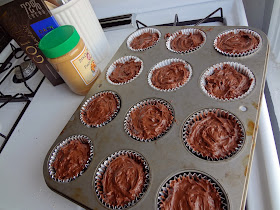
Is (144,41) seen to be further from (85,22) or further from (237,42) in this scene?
(237,42)

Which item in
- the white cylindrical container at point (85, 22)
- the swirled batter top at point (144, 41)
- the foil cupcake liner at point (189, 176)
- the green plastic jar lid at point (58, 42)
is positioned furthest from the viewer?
the swirled batter top at point (144, 41)

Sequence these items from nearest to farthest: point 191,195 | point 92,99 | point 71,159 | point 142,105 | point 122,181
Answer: point 191,195, point 122,181, point 71,159, point 142,105, point 92,99

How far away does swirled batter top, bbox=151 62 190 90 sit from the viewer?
3.66ft

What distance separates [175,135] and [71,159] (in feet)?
1.56

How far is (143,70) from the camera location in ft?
4.03

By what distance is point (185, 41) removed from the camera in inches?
50.5

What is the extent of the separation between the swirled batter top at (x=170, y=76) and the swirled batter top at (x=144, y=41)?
9.1 inches

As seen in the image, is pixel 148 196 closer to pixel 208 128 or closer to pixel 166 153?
pixel 166 153

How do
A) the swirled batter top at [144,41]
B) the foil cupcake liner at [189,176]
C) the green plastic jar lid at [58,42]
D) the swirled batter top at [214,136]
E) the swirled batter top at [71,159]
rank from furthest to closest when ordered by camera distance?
the swirled batter top at [144,41] < the green plastic jar lid at [58,42] < the swirled batter top at [71,159] < the swirled batter top at [214,136] < the foil cupcake liner at [189,176]

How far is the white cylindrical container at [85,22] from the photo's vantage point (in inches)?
48.7

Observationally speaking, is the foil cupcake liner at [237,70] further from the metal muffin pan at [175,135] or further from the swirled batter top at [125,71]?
the swirled batter top at [125,71]

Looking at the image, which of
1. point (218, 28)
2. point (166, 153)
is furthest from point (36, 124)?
point (218, 28)

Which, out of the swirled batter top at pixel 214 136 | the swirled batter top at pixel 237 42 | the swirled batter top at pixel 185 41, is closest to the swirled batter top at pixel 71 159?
the swirled batter top at pixel 214 136

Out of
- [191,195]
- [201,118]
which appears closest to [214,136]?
[201,118]
